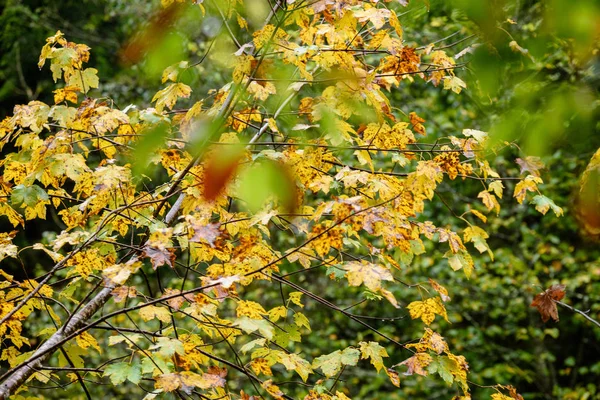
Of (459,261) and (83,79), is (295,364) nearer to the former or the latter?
(459,261)

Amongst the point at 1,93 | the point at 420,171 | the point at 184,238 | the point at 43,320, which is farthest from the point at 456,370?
the point at 1,93

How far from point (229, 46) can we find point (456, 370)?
1.42 metres

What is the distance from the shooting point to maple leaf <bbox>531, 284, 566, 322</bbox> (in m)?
2.14

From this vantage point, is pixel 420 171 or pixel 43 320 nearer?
pixel 420 171

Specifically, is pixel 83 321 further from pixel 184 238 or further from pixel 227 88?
pixel 227 88

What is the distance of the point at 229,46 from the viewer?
2482 millimetres

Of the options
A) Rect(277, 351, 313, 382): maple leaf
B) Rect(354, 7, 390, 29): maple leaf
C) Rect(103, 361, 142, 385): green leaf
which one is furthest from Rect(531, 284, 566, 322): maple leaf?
Rect(103, 361, 142, 385): green leaf

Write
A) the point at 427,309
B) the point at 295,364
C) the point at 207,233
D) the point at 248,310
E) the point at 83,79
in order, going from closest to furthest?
the point at 207,233
the point at 248,310
the point at 295,364
the point at 427,309
the point at 83,79

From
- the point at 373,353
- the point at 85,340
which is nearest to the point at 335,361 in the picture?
the point at 373,353

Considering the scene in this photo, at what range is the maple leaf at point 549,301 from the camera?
2141 mm

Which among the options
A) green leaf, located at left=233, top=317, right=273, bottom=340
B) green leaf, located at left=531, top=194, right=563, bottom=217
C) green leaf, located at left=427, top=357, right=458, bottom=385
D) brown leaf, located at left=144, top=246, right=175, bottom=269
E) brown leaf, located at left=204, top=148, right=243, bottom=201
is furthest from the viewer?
green leaf, located at left=531, top=194, right=563, bottom=217

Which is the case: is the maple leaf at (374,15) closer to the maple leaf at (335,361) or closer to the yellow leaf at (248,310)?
the yellow leaf at (248,310)

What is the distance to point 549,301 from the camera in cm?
216

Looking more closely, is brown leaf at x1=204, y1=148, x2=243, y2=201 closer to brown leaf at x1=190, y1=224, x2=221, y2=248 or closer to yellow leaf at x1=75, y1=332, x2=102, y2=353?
brown leaf at x1=190, y1=224, x2=221, y2=248
